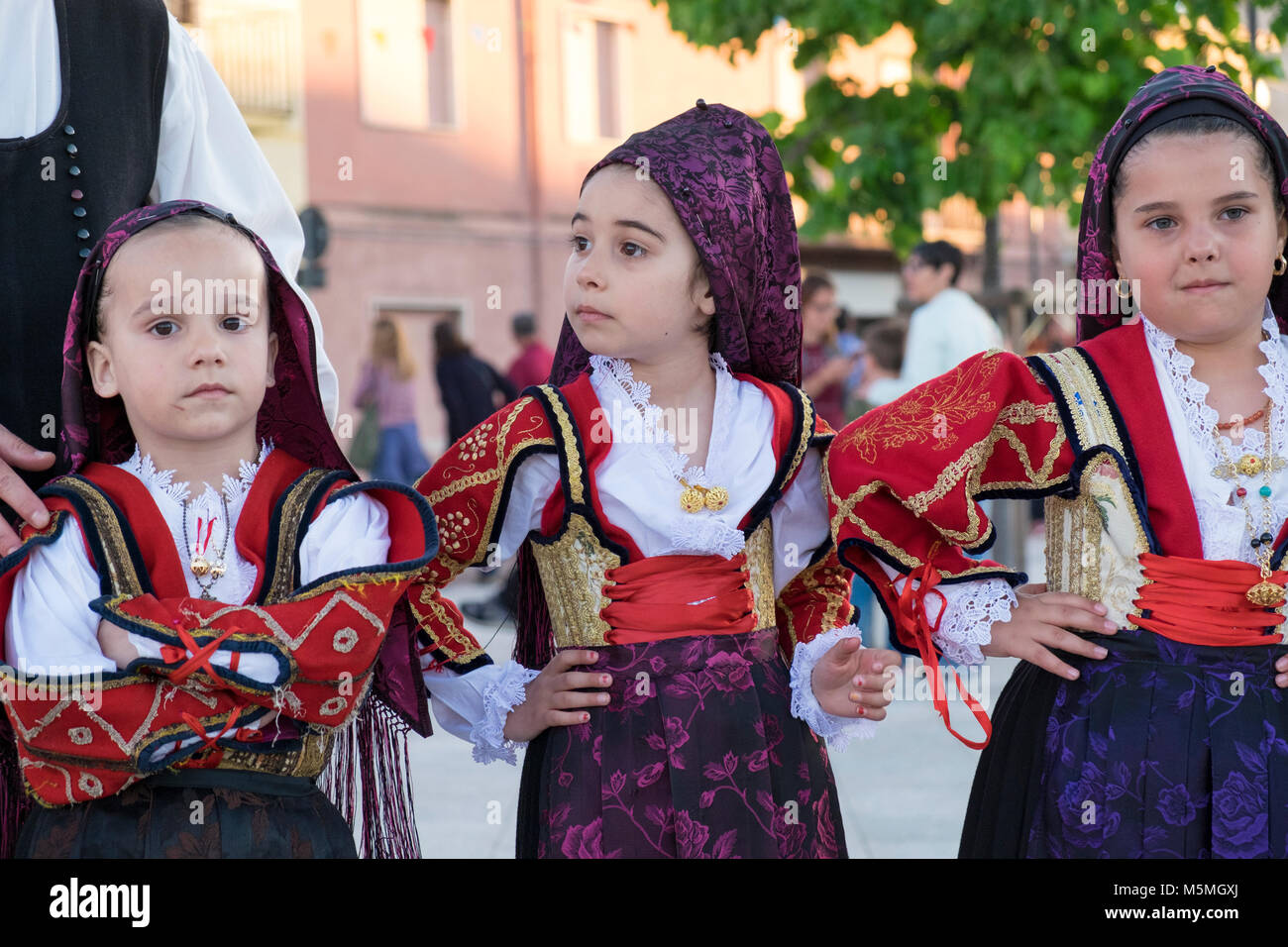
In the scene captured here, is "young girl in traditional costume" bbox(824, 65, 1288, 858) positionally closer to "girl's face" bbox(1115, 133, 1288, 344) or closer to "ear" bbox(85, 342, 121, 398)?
"girl's face" bbox(1115, 133, 1288, 344)

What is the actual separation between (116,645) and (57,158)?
2.61 feet

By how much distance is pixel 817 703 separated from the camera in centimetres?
214

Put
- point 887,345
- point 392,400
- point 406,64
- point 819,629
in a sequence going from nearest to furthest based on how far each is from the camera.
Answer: point 819,629 → point 887,345 → point 392,400 → point 406,64

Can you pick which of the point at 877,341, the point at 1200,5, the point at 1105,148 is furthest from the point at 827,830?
the point at 1200,5

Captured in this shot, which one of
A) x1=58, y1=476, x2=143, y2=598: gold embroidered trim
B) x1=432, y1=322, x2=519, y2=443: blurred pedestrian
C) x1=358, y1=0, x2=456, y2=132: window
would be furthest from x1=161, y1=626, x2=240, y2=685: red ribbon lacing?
x1=358, y1=0, x2=456, y2=132: window

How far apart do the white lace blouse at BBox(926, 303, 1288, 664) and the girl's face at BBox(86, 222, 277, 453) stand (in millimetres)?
1001

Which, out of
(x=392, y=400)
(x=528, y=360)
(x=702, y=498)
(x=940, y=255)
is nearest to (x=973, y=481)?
(x=702, y=498)

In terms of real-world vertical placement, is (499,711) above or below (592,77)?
below

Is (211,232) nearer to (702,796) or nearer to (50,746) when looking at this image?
(50,746)

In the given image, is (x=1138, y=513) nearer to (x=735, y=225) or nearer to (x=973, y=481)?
(x=973, y=481)

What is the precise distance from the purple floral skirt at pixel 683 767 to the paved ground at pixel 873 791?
4.72ft

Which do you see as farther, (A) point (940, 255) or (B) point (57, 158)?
(A) point (940, 255)

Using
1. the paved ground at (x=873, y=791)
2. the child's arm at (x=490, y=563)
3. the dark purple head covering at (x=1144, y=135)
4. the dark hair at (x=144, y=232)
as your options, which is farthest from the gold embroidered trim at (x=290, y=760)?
the paved ground at (x=873, y=791)

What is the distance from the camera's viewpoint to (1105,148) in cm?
213
